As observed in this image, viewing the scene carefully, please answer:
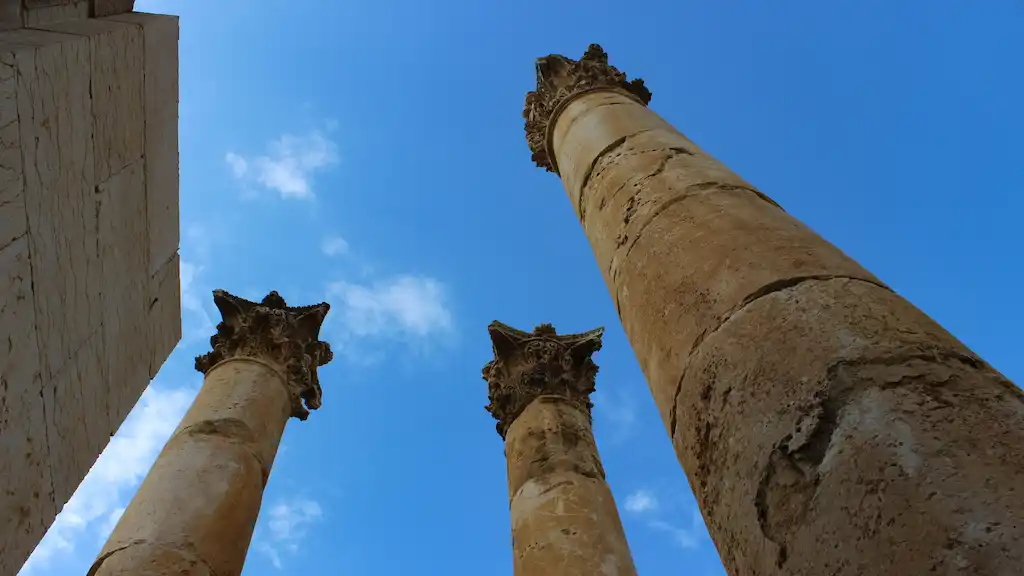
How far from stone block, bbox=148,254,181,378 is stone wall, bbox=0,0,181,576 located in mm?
48

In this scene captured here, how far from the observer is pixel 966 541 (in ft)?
8.47

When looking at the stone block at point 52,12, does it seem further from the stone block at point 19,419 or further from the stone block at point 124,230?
the stone block at point 19,419

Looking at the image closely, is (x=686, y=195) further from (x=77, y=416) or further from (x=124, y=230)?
(x=77, y=416)

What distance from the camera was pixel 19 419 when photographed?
571 centimetres

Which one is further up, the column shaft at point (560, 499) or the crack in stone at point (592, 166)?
the crack in stone at point (592, 166)

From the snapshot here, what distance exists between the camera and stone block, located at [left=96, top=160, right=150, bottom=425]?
23.1ft

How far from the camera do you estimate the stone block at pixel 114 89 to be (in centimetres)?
659

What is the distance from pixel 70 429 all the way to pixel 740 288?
5.59 metres

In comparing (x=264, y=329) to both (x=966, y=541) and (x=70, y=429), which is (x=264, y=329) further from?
(x=966, y=541)

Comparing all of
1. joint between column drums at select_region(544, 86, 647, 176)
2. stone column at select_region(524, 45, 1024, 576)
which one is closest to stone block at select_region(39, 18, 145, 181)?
stone column at select_region(524, 45, 1024, 576)

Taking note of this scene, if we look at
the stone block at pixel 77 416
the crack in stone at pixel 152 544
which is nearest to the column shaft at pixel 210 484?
the crack in stone at pixel 152 544

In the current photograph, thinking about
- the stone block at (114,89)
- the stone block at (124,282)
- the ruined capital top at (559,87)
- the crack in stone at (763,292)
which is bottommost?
the crack in stone at (763,292)

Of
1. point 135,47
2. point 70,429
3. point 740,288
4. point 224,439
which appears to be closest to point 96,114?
point 135,47

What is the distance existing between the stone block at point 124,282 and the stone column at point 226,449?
122cm
